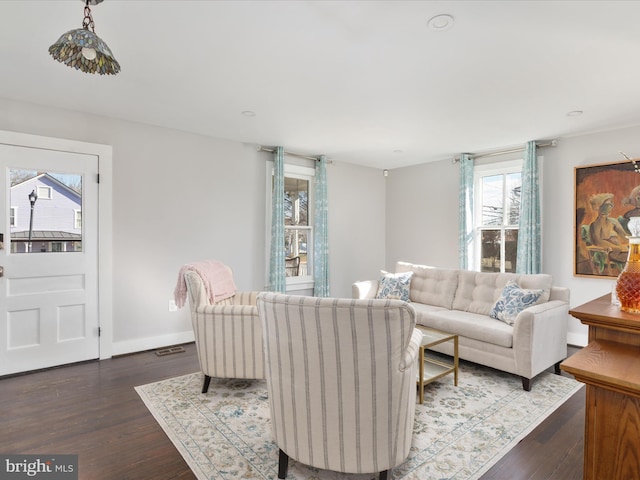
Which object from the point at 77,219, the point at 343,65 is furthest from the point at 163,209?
the point at 343,65

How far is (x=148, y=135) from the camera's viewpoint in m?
3.77

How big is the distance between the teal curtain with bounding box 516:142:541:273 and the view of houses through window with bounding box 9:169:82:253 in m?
4.86

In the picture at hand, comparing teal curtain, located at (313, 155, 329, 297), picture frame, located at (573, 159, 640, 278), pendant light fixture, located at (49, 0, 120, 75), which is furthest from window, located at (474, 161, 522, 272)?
pendant light fixture, located at (49, 0, 120, 75)

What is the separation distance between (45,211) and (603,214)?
18.5 feet

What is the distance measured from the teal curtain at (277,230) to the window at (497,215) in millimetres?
2727

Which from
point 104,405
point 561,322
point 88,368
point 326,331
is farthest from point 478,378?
point 88,368

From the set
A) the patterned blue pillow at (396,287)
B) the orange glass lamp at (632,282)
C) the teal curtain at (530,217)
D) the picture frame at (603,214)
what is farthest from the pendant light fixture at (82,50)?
the picture frame at (603,214)

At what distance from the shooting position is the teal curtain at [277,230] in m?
4.54

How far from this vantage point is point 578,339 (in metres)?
4.02

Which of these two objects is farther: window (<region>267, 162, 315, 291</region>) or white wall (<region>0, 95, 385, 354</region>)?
window (<region>267, 162, 315, 291</region>)

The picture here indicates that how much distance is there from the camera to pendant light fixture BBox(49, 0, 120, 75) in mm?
1445

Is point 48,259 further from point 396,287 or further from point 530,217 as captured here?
point 530,217

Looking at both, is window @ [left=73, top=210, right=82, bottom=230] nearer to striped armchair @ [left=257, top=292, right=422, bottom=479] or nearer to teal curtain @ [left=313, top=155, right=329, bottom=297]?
striped armchair @ [left=257, top=292, right=422, bottom=479]

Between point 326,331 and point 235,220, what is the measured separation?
3105 millimetres
